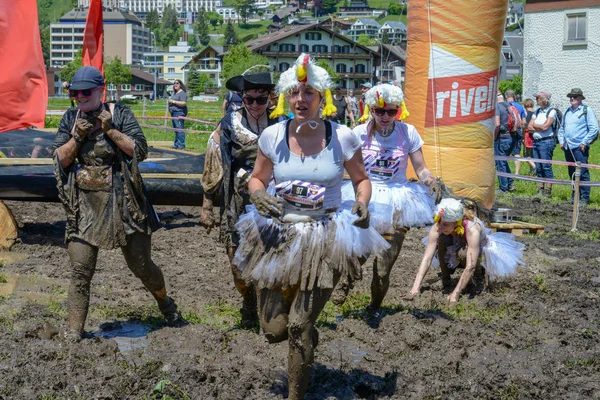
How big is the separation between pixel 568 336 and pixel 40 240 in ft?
21.4

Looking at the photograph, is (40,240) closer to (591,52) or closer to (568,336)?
(568,336)

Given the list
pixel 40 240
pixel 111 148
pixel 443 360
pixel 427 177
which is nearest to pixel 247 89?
pixel 111 148

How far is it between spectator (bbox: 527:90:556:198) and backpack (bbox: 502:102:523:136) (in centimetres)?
30

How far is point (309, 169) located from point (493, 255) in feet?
13.1

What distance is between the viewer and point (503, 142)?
54.9 ft

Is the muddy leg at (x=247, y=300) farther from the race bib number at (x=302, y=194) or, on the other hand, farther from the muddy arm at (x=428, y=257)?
the muddy arm at (x=428, y=257)

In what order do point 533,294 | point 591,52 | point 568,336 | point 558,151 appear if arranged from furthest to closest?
point 591,52
point 558,151
point 533,294
point 568,336

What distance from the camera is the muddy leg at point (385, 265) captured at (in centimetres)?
720

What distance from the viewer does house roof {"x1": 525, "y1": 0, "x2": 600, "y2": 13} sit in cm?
4331

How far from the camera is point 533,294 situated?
27.8 feet

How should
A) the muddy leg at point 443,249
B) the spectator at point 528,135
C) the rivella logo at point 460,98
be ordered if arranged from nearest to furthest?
the muddy leg at point 443,249 → the rivella logo at point 460,98 → the spectator at point 528,135

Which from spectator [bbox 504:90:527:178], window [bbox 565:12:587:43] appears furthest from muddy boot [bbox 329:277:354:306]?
window [bbox 565:12:587:43]

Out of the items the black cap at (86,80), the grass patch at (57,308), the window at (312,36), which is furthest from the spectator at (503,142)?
the window at (312,36)

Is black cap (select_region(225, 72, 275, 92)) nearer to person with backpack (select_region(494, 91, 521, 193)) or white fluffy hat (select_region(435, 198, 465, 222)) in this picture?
white fluffy hat (select_region(435, 198, 465, 222))
